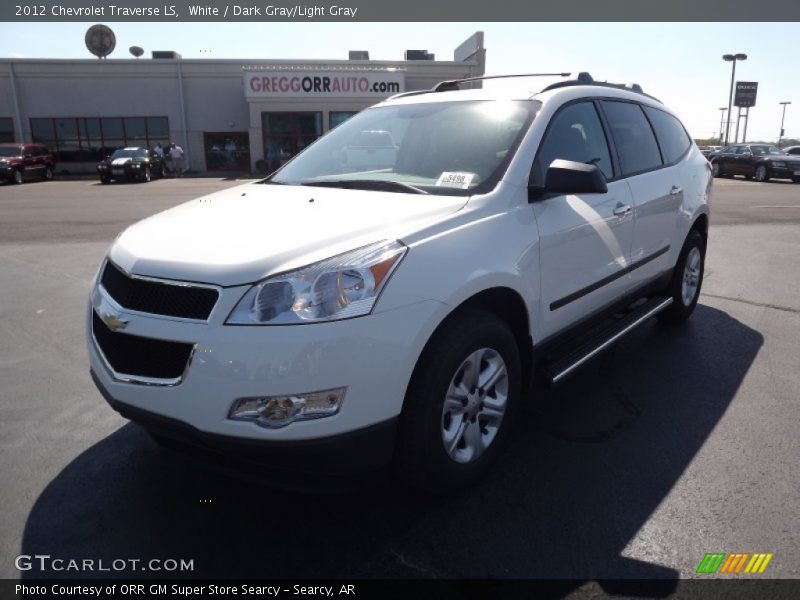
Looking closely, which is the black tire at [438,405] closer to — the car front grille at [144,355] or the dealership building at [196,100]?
the car front grille at [144,355]

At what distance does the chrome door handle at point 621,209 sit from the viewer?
12.7ft

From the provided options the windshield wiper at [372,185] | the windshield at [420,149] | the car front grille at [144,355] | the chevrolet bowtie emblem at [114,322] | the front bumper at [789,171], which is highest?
the windshield at [420,149]

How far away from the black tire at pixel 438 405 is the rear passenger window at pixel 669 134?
114 inches

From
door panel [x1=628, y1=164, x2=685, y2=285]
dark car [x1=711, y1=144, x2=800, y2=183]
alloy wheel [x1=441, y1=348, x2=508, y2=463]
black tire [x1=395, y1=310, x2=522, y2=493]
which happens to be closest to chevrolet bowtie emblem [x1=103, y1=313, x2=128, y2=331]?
black tire [x1=395, y1=310, x2=522, y2=493]

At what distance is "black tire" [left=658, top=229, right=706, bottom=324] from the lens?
202 inches

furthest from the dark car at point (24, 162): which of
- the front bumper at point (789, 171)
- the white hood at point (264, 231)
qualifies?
the front bumper at point (789, 171)

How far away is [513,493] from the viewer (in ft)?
9.46

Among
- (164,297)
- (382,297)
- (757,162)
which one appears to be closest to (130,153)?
(757,162)

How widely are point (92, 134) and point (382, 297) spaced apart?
37443 millimetres

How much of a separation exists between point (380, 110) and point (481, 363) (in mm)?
2224

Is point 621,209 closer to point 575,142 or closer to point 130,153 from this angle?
point 575,142

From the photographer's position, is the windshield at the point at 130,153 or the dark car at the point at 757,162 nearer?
the dark car at the point at 757,162

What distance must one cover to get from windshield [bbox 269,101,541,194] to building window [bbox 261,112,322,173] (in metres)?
31.3

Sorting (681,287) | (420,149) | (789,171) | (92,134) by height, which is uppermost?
(92,134)
